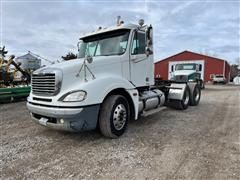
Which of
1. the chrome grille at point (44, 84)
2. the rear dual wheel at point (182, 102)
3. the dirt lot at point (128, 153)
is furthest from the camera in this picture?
the rear dual wheel at point (182, 102)

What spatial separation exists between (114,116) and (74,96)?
106 cm

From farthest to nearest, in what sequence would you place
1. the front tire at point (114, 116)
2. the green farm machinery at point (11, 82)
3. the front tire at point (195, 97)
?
1. the green farm machinery at point (11, 82)
2. the front tire at point (195, 97)
3. the front tire at point (114, 116)

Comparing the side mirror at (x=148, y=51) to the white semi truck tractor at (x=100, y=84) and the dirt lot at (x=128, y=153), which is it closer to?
the white semi truck tractor at (x=100, y=84)

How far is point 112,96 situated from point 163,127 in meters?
1.92

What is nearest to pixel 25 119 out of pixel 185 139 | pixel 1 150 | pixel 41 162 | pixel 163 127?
pixel 1 150

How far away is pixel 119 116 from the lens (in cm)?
434

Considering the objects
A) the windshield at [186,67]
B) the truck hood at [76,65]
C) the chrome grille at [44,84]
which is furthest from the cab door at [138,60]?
the windshield at [186,67]

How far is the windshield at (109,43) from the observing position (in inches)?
188

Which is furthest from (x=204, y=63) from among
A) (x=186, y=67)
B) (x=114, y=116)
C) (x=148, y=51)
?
(x=114, y=116)

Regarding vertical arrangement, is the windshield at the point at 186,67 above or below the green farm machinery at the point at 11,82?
above

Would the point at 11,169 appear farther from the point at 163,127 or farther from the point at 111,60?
the point at 163,127

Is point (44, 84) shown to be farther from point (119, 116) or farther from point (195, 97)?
point (195, 97)

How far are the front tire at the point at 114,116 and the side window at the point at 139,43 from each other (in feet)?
4.53

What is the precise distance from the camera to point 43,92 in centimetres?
399
